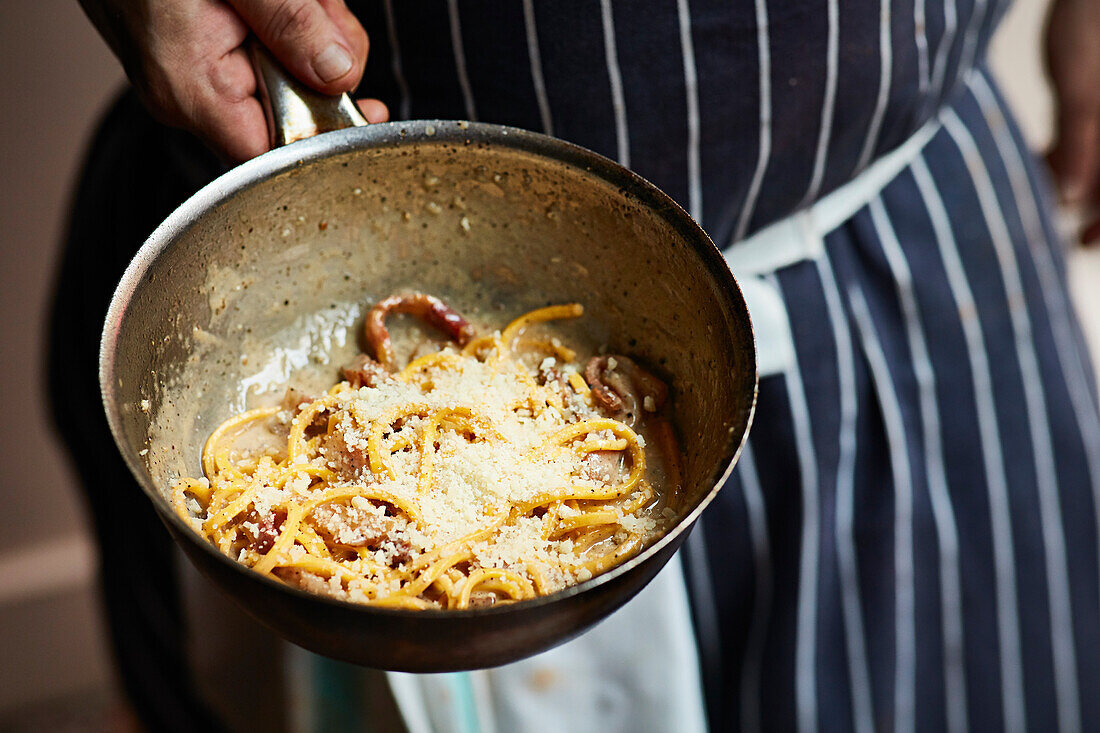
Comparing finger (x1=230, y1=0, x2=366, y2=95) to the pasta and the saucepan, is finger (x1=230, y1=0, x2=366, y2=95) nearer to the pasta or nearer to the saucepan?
the saucepan

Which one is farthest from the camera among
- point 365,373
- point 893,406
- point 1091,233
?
point 1091,233

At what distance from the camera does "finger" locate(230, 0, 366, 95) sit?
0.61 metres

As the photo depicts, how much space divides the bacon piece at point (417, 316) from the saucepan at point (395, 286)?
0.03 metres

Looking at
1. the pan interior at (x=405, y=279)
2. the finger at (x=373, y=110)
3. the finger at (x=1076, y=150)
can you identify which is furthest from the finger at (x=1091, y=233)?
the finger at (x=373, y=110)

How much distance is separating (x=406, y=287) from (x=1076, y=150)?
1103mm

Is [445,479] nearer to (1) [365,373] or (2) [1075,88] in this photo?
(1) [365,373]

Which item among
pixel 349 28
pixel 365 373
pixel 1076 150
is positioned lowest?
pixel 365 373

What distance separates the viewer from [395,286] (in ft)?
2.41

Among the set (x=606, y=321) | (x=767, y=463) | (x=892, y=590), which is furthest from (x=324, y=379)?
(x=892, y=590)

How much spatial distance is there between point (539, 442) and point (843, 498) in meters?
0.56

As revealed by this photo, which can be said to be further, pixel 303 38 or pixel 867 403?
pixel 867 403

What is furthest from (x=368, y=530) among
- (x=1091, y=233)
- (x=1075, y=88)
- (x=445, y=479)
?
(x=1091, y=233)

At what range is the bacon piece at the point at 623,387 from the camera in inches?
26.2

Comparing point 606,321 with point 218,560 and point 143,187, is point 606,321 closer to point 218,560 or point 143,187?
point 218,560
